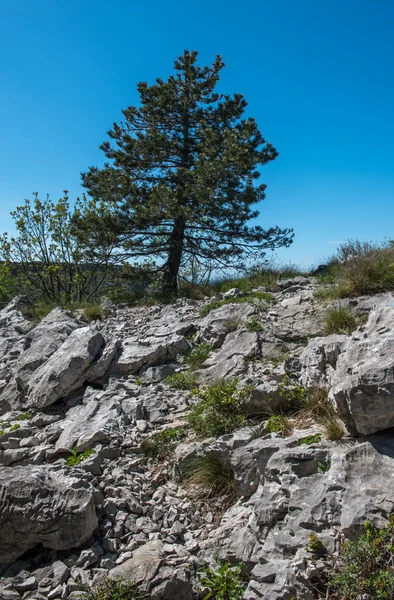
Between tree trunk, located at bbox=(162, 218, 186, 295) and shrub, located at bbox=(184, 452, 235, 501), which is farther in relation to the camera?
tree trunk, located at bbox=(162, 218, 186, 295)

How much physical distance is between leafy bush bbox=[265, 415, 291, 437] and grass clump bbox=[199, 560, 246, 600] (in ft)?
5.22

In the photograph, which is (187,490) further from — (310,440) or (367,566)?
(367,566)

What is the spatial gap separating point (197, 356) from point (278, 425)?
10.5ft

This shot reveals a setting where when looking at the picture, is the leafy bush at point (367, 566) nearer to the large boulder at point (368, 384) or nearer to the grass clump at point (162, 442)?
the large boulder at point (368, 384)

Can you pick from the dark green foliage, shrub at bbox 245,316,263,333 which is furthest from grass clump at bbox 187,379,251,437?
the dark green foliage

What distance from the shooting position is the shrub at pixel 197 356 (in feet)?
25.9

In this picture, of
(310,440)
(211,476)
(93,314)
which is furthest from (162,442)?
(93,314)

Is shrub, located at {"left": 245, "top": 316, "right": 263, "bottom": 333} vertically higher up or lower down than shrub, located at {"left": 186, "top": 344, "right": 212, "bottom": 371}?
higher up

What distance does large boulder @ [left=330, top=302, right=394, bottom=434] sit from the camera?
378 cm

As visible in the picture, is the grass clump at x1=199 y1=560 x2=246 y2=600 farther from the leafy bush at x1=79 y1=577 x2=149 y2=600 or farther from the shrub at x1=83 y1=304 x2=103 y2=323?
the shrub at x1=83 y1=304 x2=103 y2=323

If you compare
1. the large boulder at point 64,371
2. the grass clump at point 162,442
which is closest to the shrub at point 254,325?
the grass clump at point 162,442

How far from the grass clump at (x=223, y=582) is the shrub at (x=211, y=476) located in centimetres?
90

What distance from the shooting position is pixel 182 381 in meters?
7.32

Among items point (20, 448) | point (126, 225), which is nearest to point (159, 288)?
point (126, 225)
